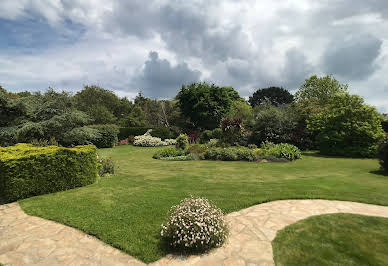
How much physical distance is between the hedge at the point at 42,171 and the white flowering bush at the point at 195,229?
448 cm

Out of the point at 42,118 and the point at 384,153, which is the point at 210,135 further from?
the point at 384,153

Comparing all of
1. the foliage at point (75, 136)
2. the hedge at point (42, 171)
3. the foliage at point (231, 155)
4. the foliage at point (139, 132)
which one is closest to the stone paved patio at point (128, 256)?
the hedge at point (42, 171)

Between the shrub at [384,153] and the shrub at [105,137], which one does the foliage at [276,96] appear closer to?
the shrub at [105,137]

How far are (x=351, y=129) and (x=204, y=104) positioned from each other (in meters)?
16.1

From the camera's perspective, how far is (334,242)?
11.7 ft

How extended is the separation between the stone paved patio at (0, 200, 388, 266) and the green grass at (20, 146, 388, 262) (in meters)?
0.22

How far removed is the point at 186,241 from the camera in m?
3.31

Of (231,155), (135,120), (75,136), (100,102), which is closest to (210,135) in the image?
(231,155)

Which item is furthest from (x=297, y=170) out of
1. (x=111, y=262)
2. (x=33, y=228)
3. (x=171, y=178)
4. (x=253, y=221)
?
(x=33, y=228)

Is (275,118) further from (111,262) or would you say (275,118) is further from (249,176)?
(111,262)

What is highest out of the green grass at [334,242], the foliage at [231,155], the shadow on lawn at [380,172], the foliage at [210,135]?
the foliage at [210,135]

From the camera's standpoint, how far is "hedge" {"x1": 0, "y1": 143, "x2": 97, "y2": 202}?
5785mm

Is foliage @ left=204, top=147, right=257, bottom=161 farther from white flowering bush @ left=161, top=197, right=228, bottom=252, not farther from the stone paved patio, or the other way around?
white flowering bush @ left=161, top=197, right=228, bottom=252

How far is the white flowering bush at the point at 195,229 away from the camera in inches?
130
